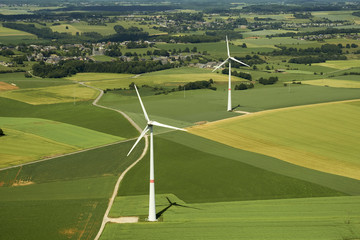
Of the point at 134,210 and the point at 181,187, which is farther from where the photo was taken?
the point at 181,187

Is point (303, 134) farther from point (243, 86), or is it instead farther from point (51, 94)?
point (51, 94)

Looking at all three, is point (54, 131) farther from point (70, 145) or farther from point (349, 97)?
point (349, 97)

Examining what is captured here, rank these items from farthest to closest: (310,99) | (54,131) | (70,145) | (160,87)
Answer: (160,87) < (310,99) < (54,131) < (70,145)

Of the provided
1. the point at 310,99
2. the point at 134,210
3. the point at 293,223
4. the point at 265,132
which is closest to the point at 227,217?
the point at 293,223

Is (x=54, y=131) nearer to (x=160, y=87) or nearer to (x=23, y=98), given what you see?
(x=23, y=98)

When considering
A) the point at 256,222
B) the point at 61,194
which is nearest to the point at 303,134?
the point at 256,222

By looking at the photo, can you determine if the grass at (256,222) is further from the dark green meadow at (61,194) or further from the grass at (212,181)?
the dark green meadow at (61,194)

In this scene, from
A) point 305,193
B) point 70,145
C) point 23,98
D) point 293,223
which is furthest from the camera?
point 23,98

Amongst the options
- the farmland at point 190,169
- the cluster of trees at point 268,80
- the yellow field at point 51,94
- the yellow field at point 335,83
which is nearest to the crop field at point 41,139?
the farmland at point 190,169
